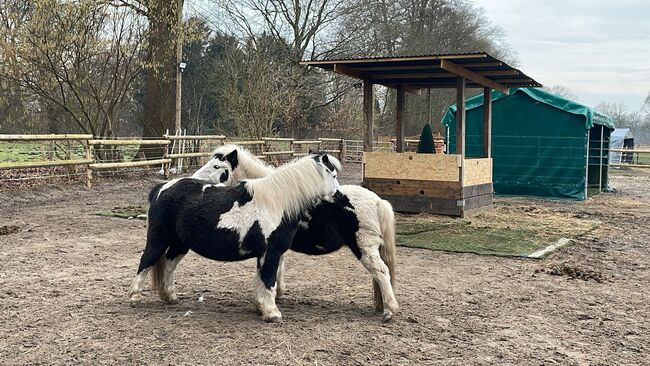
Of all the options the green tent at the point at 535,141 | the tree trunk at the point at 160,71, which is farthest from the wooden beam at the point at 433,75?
the tree trunk at the point at 160,71

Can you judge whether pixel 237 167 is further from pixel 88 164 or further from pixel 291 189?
pixel 88 164

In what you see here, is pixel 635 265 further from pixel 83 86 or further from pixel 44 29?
pixel 83 86

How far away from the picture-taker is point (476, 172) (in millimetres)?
10391

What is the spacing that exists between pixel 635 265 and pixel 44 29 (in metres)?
12.8

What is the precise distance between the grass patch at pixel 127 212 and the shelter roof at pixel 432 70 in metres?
3.83

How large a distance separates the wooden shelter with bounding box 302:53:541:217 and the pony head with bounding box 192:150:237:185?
491 centimetres

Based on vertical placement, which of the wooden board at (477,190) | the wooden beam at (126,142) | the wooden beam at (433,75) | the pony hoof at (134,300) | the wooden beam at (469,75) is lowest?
the pony hoof at (134,300)

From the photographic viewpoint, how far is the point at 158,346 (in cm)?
359

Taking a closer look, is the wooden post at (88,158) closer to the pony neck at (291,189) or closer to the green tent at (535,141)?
the green tent at (535,141)

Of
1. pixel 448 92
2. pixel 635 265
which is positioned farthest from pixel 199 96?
pixel 635 265

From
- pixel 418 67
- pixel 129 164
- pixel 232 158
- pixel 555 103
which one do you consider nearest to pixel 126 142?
pixel 129 164

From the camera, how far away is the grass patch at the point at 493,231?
24.1 ft

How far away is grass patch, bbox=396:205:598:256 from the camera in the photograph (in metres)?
7.35

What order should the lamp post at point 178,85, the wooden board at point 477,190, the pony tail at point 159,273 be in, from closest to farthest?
the pony tail at point 159,273 < the wooden board at point 477,190 < the lamp post at point 178,85
